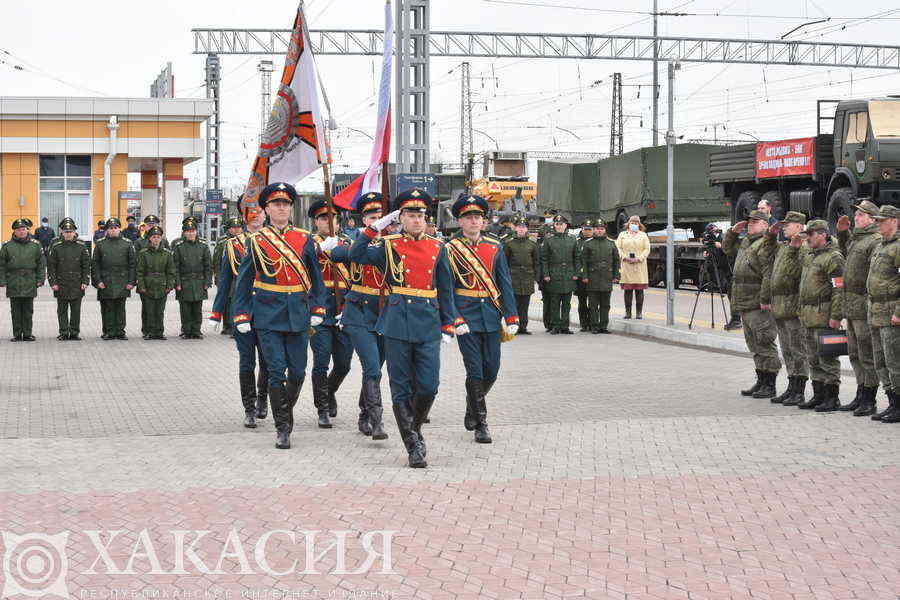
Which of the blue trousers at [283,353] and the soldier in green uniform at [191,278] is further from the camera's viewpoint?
the soldier in green uniform at [191,278]

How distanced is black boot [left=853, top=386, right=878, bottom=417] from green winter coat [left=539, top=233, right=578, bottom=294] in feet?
31.0

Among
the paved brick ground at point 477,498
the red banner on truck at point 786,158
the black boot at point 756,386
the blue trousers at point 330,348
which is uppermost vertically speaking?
the red banner on truck at point 786,158

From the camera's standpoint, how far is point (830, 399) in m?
11.0

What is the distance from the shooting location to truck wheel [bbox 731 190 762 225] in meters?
29.0

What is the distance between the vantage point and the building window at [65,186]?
46.3 meters

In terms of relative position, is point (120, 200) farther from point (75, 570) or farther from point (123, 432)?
point (75, 570)

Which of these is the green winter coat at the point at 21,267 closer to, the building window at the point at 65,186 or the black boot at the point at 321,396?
the black boot at the point at 321,396

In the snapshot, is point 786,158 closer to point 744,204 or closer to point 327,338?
point 744,204

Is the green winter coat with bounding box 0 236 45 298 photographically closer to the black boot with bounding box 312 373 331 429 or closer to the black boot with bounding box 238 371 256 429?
the black boot with bounding box 238 371 256 429

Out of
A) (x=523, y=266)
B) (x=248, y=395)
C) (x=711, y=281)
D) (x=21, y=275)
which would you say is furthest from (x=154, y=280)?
(x=248, y=395)

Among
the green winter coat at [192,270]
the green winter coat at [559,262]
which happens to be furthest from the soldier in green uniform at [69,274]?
the green winter coat at [559,262]

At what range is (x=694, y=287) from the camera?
104 ft

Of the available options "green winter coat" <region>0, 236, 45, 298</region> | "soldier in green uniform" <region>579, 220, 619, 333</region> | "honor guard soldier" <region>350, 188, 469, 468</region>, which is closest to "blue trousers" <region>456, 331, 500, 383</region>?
"honor guard soldier" <region>350, 188, 469, 468</region>

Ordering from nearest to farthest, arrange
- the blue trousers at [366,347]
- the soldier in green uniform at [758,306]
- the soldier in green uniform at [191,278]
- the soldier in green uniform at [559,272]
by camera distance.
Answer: the blue trousers at [366,347], the soldier in green uniform at [758,306], the soldier in green uniform at [191,278], the soldier in green uniform at [559,272]
